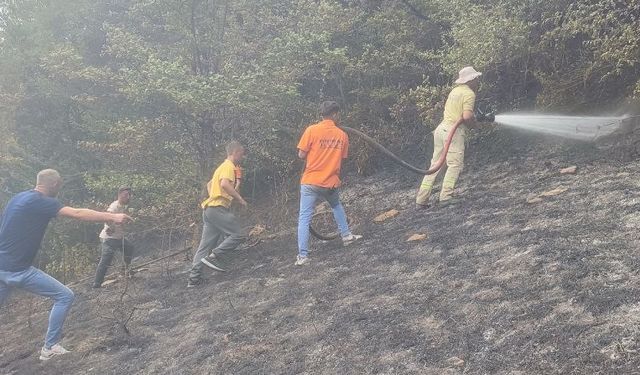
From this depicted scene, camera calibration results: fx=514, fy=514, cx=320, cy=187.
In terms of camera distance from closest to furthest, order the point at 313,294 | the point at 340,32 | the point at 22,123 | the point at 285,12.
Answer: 1. the point at 313,294
2. the point at 340,32
3. the point at 285,12
4. the point at 22,123

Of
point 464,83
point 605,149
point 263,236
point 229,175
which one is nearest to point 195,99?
point 229,175

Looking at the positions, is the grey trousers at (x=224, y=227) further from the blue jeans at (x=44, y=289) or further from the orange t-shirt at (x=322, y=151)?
the blue jeans at (x=44, y=289)

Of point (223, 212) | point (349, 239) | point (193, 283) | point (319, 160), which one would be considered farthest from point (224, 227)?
point (349, 239)

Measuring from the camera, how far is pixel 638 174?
5.73 meters

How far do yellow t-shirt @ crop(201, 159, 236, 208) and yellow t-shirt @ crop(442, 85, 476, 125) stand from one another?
9.75 feet

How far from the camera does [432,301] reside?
425 cm

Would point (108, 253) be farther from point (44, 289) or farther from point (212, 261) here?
point (44, 289)

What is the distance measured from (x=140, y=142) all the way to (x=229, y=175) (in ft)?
11.7

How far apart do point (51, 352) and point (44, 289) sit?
2.24ft

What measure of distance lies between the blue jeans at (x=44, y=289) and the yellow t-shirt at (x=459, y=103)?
5100 millimetres

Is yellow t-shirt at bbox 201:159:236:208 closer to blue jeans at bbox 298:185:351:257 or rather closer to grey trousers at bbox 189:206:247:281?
grey trousers at bbox 189:206:247:281

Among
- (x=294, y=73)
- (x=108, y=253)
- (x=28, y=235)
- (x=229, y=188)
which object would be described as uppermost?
(x=294, y=73)

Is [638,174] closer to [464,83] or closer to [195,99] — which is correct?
[464,83]

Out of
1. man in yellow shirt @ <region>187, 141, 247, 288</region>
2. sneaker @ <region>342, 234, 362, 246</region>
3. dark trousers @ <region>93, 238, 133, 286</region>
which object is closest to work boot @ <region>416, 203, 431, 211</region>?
sneaker @ <region>342, 234, 362, 246</region>
